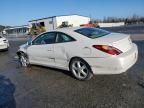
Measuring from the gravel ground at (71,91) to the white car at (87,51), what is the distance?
38 cm

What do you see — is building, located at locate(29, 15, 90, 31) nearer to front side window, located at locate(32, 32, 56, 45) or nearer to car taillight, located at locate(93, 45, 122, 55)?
front side window, located at locate(32, 32, 56, 45)

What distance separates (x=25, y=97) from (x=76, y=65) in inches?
68.0

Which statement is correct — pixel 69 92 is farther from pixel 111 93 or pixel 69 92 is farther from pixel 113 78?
pixel 113 78

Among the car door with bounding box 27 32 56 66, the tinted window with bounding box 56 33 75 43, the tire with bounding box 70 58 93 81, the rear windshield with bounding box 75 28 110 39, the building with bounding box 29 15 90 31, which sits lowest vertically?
the tire with bounding box 70 58 93 81

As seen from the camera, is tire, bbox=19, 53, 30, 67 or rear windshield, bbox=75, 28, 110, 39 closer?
rear windshield, bbox=75, 28, 110, 39

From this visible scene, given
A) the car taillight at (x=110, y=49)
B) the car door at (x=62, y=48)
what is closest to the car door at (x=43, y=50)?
the car door at (x=62, y=48)

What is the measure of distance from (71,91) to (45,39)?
260 centimetres

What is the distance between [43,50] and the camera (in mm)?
7355

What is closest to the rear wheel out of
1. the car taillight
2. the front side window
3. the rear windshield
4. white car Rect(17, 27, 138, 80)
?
the front side window

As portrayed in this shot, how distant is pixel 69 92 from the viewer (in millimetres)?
5348

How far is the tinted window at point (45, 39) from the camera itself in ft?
23.1

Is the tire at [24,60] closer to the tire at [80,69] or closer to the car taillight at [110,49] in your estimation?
the tire at [80,69]

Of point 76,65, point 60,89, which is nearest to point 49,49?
point 76,65

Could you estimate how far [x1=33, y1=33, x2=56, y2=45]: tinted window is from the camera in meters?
7.03
